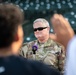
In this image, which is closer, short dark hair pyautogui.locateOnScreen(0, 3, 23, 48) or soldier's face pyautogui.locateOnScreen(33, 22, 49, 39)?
short dark hair pyautogui.locateOnScreen(0, 3, 23, 48)

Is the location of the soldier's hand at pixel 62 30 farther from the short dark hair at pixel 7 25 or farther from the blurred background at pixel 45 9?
the blurred background at pixel 45 9

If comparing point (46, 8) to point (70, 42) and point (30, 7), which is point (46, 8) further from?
point (70, 42)

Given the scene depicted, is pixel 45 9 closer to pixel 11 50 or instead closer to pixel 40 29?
pixel 40 29

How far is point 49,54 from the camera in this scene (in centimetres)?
350

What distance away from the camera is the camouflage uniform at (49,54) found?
349 cm

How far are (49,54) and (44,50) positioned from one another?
8cm

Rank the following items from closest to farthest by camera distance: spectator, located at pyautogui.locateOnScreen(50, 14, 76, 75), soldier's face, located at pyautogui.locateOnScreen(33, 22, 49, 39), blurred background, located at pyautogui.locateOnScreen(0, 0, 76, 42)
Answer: spectator, located at pyautogui.locateOnScreen(50, 14, 76, 75) → soldier's face, located at pyautogui.locateOnScreen(33, 22, 49, 39) → blurred background, located at pyautogui.locateOnScreen(0, 0, 76, 42)

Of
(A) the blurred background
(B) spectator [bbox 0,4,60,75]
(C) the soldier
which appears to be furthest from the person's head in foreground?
(A) the blurred background

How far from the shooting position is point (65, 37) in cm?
157

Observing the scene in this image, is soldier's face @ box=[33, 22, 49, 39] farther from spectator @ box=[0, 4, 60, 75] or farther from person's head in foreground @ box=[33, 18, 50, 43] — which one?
spectator @ box=[0, 4, 60, 75]

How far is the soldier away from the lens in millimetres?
3486

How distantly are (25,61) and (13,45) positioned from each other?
0.33ft

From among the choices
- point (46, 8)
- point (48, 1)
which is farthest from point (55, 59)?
point (48, 1)

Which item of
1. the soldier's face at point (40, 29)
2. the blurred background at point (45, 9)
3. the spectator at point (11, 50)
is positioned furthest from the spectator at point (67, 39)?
the blurred background at point (45, 9)
